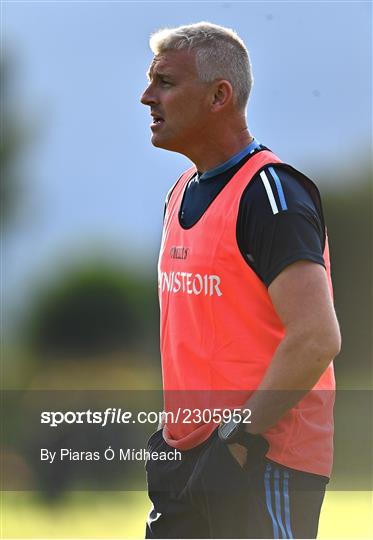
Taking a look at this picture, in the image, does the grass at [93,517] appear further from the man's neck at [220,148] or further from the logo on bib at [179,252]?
the man's neck at [220,148]

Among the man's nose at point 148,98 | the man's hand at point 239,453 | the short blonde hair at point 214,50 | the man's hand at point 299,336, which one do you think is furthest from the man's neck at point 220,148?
the man's hand at point 239,453

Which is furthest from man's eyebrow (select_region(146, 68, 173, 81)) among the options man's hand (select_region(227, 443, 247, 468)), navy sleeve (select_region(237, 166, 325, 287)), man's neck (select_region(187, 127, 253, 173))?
man's hand (select_region(227, 443, 247, 468))

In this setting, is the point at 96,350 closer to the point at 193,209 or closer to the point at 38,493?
the point at 38,493

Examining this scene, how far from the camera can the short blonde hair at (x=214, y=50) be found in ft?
10.4

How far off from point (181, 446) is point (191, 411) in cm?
13

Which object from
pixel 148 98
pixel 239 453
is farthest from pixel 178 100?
pixel 239 453

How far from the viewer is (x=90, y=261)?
1249cm

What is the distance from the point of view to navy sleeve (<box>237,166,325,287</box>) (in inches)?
108

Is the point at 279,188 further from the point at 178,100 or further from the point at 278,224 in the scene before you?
the point at 178,100

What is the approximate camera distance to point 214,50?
3.20 metres

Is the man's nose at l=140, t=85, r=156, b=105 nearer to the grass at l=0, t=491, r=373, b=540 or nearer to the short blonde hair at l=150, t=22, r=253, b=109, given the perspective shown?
the short blonde hair at l=150, t=22, r=253, b=109

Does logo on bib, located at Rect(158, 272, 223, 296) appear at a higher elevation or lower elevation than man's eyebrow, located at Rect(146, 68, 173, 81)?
lower

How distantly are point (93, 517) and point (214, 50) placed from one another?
5.77 m

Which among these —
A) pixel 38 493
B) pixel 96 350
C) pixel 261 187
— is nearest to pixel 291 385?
pixel 261 187
